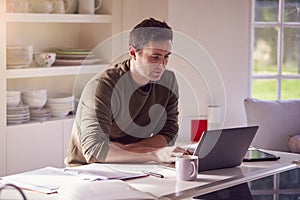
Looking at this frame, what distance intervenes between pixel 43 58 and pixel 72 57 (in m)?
0.28

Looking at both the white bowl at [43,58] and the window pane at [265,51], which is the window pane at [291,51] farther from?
the white bowl at [43,58]

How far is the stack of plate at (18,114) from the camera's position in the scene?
12.9 ft

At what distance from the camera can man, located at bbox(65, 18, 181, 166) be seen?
259 centimetres

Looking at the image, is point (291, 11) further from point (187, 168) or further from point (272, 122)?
point (187, 168)

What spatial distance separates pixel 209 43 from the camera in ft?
15.0

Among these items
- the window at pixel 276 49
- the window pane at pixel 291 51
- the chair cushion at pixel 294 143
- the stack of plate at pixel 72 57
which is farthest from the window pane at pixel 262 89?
the stack of plate at pixel 72 57

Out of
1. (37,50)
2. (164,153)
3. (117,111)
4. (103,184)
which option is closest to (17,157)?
(37,50)

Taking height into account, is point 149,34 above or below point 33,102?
above

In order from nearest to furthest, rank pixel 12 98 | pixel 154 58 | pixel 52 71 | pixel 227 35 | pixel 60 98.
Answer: pixel 154 58 → pixel 12 98 → pixel 52 71 → pixel 60 98 → pixel 227 35

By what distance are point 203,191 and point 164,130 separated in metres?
0.81

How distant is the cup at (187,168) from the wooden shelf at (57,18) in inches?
79.2

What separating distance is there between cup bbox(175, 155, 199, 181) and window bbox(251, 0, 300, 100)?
8.51 feet

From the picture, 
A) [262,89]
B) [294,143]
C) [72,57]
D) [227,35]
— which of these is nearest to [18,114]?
[72,57]

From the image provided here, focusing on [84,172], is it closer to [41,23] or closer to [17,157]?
[17,157]
